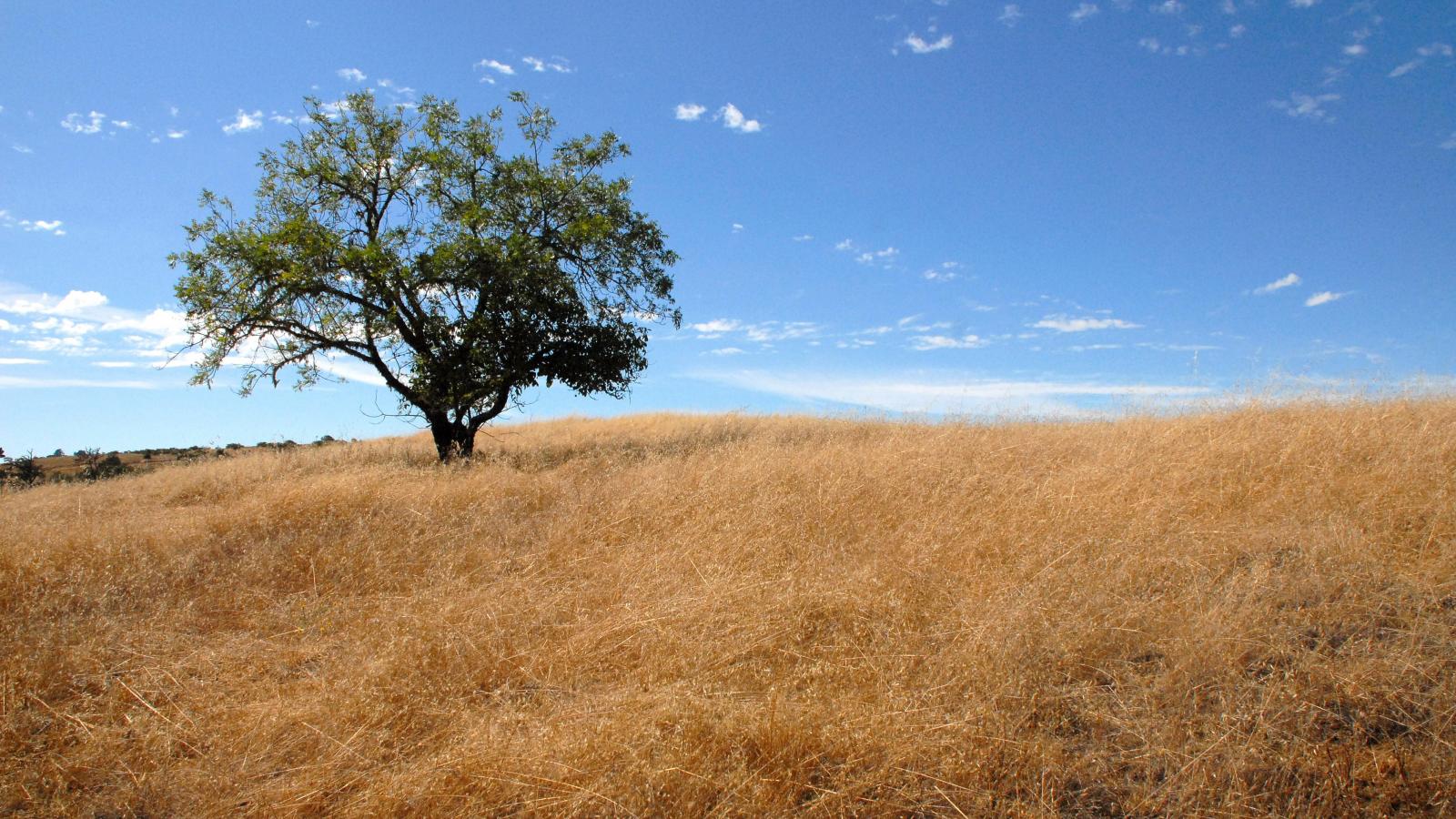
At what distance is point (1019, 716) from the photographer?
152 inches

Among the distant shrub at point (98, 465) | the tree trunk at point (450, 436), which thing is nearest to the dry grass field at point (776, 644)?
the tree trunk at point (450, 436)

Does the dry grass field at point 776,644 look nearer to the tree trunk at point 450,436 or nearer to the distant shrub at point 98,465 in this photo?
the tree trunk at point 450,436

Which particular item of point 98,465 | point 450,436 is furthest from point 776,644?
point 98,465

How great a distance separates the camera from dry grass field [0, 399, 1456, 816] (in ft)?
11.4

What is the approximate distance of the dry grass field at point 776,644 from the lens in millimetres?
3463

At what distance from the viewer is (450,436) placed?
589 inches

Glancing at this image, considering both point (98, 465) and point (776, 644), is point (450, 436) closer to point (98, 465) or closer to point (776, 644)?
point (98, 465)

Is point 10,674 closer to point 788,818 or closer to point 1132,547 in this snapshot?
point 788,818

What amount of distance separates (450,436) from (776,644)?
1204 cm

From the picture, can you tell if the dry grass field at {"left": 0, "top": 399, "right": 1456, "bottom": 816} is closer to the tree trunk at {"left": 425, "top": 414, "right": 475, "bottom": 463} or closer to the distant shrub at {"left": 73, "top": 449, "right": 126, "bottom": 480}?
the tree trunk at {"left": 425, "top": 414, "right": 475, "bottom": 463}

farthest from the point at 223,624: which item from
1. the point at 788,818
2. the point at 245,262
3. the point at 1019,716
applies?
the point at 245,262

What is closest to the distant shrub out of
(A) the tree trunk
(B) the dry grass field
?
(A) the tree trunk

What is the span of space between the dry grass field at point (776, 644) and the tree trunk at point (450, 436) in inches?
228

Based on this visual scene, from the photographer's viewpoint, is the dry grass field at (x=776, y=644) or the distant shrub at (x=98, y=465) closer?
the dry grass field at (x=776, y=644)
